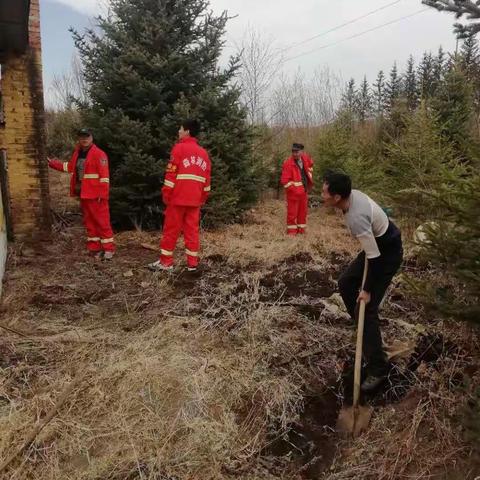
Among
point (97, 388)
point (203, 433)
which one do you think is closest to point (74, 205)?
point (97, 388)

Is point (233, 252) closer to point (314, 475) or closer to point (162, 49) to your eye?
point (162, 49)

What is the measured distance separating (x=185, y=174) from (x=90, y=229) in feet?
7.05

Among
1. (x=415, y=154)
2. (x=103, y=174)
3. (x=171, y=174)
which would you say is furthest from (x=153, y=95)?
(x=415, y=154)

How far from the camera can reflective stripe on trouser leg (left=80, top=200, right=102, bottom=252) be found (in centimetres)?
756

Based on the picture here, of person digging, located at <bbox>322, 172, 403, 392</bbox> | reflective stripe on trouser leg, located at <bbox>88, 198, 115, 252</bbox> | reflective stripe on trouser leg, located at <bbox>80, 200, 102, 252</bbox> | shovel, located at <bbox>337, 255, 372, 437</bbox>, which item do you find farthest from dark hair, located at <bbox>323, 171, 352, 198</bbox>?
reflective stripe on trouser leg, located at <bbox>80, 200, 102, 252</bbox>

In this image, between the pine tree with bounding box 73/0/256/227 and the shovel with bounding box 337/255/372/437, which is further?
the pine tree with bounding box 73/0/256/227

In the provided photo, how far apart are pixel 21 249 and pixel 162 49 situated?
4326 mm

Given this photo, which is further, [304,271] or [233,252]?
[233,252]

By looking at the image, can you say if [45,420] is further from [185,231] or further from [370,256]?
[185,231]

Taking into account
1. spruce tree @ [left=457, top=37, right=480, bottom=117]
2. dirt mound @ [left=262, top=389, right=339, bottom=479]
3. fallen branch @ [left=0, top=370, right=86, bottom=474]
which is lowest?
dirt mound @ [left=262, top=389, right=339, bottom=479]

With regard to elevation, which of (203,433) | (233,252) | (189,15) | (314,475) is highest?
(189,15)

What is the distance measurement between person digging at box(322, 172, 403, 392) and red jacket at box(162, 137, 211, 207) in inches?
117

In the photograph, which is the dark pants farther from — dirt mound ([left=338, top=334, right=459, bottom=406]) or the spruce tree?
the spruce tree

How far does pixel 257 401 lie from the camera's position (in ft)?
12.5
